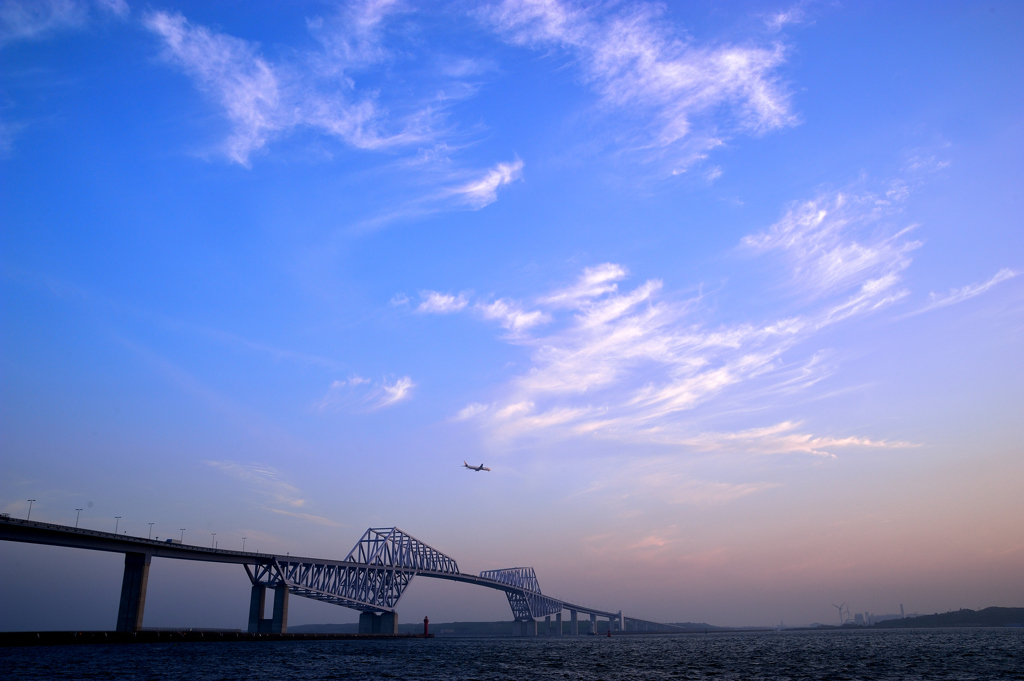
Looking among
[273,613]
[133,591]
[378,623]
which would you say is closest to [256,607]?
[273,613]

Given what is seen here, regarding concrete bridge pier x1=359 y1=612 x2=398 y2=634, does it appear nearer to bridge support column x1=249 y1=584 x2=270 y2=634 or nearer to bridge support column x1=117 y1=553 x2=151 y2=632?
bridge support column x1=249 y1=584 x2=270 y2=634

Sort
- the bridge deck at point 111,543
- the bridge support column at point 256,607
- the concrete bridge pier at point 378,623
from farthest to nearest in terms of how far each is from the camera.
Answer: the concrete bridge pier at point 378,623 → the bridge support column at point 256,607 → the bridge deck at point 111,543

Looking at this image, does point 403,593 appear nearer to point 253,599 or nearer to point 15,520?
point 253,599

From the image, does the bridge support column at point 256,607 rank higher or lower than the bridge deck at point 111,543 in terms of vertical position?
lower

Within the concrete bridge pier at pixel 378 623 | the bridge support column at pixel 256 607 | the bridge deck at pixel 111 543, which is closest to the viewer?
the bridge deck at pixel 111 543

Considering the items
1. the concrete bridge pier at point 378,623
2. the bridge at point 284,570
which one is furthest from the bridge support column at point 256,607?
the concrete bridge pier at point 378,623

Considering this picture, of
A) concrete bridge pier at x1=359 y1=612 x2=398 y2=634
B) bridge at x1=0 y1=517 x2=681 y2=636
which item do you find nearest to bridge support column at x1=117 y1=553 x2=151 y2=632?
bridge at x1=0 y1=517 x2=681 y2=636

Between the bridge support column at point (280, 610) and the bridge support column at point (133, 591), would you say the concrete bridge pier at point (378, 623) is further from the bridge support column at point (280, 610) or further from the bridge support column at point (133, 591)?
the bridge support column at point (133, 591)
